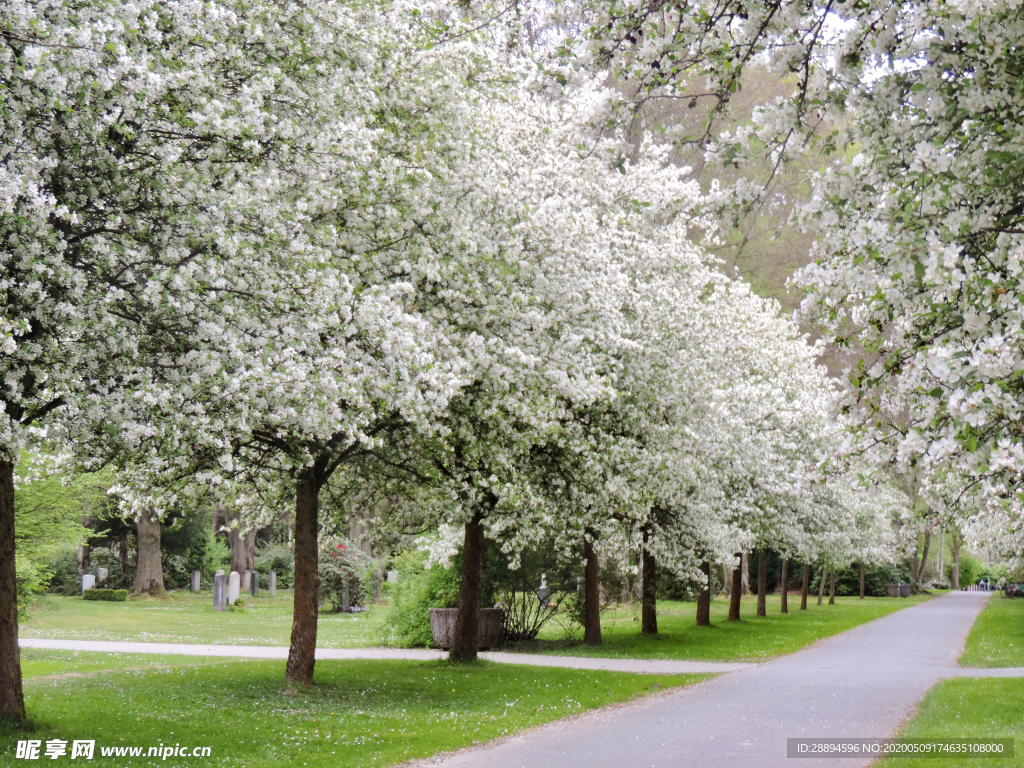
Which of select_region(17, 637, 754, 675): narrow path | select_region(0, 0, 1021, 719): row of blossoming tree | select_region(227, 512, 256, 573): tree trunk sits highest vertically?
select_region(0, 0, 1021, 719): row of blossoming tree

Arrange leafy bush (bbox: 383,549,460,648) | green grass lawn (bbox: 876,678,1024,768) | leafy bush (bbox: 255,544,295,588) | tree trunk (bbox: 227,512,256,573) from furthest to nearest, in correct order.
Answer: leafy bush (bbox: 255,544,295,588) → tree trunk (bbox: 227,512,256,573) → leafy bush (bbox: 383,549,460,648) → green grass lawn (bbox: 876,678,1024,768)

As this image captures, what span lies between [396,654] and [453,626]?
146 centimetres

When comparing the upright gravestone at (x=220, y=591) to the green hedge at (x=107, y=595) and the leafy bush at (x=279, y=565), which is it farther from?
the leafy bush at (x=279, y=565)

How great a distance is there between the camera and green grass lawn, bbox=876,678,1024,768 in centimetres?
908

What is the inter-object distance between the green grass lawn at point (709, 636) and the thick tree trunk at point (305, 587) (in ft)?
26.4

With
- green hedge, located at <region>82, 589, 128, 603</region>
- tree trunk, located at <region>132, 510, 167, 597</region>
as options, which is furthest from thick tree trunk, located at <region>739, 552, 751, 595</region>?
green hedge, located at <region>82, 589, 128, 603</region>

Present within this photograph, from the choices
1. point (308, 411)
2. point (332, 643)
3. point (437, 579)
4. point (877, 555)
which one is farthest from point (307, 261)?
point (877, 555)

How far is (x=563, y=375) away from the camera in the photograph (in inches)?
504

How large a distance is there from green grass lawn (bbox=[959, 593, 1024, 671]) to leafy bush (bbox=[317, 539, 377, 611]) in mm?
19980

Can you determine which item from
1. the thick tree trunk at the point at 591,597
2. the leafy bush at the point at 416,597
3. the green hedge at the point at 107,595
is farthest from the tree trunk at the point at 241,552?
the thick tree trunk at the point at 591,597

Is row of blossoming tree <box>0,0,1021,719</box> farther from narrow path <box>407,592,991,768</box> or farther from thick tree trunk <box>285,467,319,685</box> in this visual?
narrow path <box>407,592,991,768</box>

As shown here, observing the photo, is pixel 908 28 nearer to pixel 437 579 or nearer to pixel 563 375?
pixel 563 375

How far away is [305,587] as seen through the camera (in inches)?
541

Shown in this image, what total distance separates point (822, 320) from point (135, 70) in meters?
6.06
